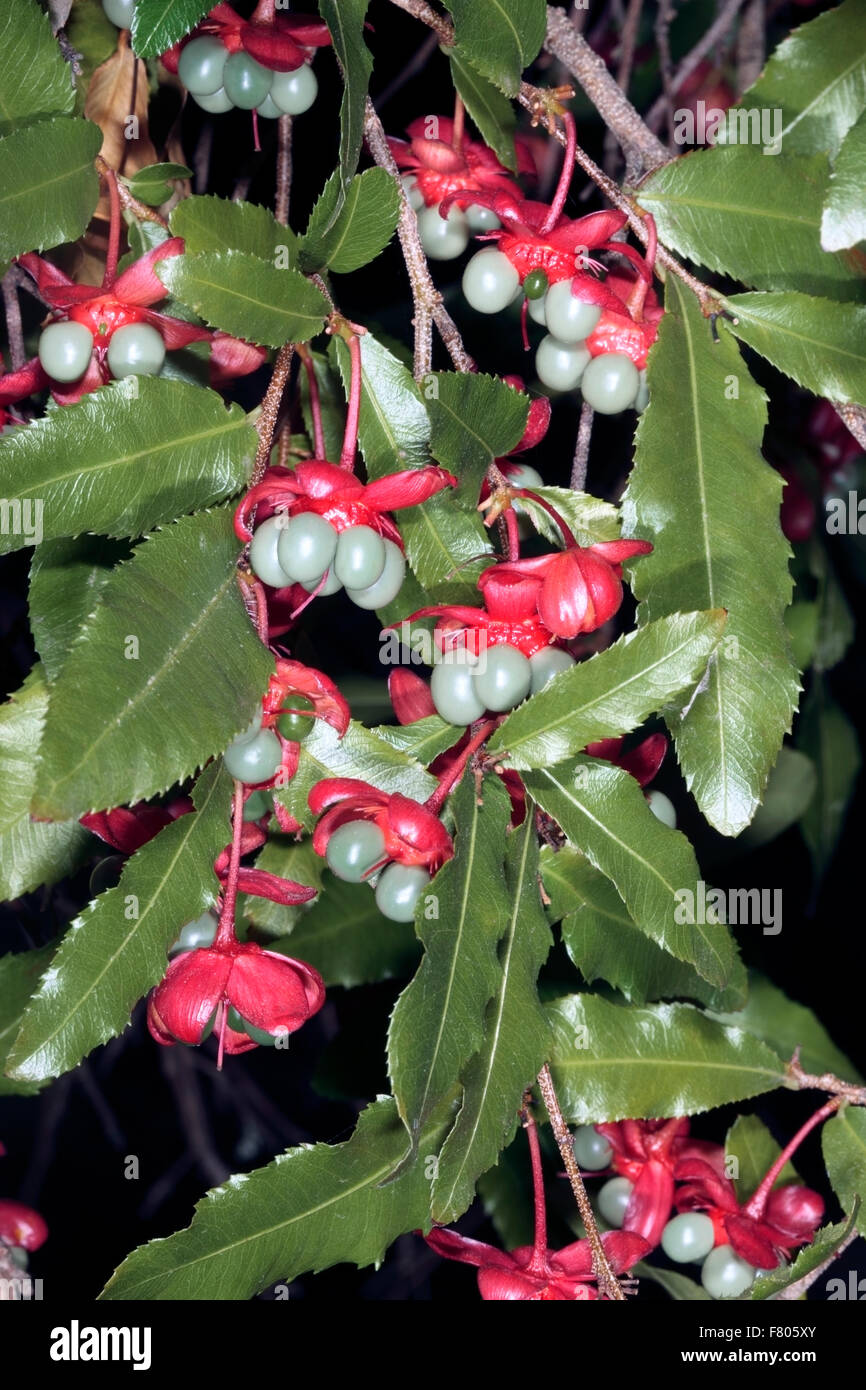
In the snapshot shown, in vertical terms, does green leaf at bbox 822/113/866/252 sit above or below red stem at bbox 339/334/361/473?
above

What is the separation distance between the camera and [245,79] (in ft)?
2.51

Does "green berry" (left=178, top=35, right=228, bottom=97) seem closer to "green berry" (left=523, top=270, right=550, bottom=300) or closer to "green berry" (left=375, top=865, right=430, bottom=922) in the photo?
"green berry" (left=523, top=270, right=550, bottom=300)

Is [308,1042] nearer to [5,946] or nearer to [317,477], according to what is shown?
[5,946]

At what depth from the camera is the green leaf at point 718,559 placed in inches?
28.3

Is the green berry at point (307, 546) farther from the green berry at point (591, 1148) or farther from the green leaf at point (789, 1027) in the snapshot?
the green leaf at point (789, 1027)

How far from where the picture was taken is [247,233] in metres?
0.66

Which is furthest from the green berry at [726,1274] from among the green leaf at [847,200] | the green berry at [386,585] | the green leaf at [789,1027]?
the green leaf at [847,200]

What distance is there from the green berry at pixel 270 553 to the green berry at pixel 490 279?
213mm

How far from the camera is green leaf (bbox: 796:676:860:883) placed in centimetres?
143

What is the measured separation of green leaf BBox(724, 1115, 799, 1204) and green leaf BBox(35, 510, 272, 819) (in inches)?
22.8

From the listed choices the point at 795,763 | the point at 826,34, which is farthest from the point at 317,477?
the point at 795,763

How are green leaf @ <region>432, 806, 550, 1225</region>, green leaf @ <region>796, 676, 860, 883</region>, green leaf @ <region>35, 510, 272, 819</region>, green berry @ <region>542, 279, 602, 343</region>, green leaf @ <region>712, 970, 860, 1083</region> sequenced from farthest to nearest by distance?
green leaf @ <region>796, 676, 860, 883</region>, green leaf @ <region>712, 970, 860, 1083</region>, green berry @ <region>542, 279, 602, 343</region>, green leaf @ <region>432, 806, 550, 1225</region>, green leaf @ <region>35, 510, 272, 819</region>

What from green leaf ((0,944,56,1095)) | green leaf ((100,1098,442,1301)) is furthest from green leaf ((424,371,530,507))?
green leaf ((0,944,56,1095))

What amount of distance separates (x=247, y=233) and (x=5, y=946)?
81 cm
